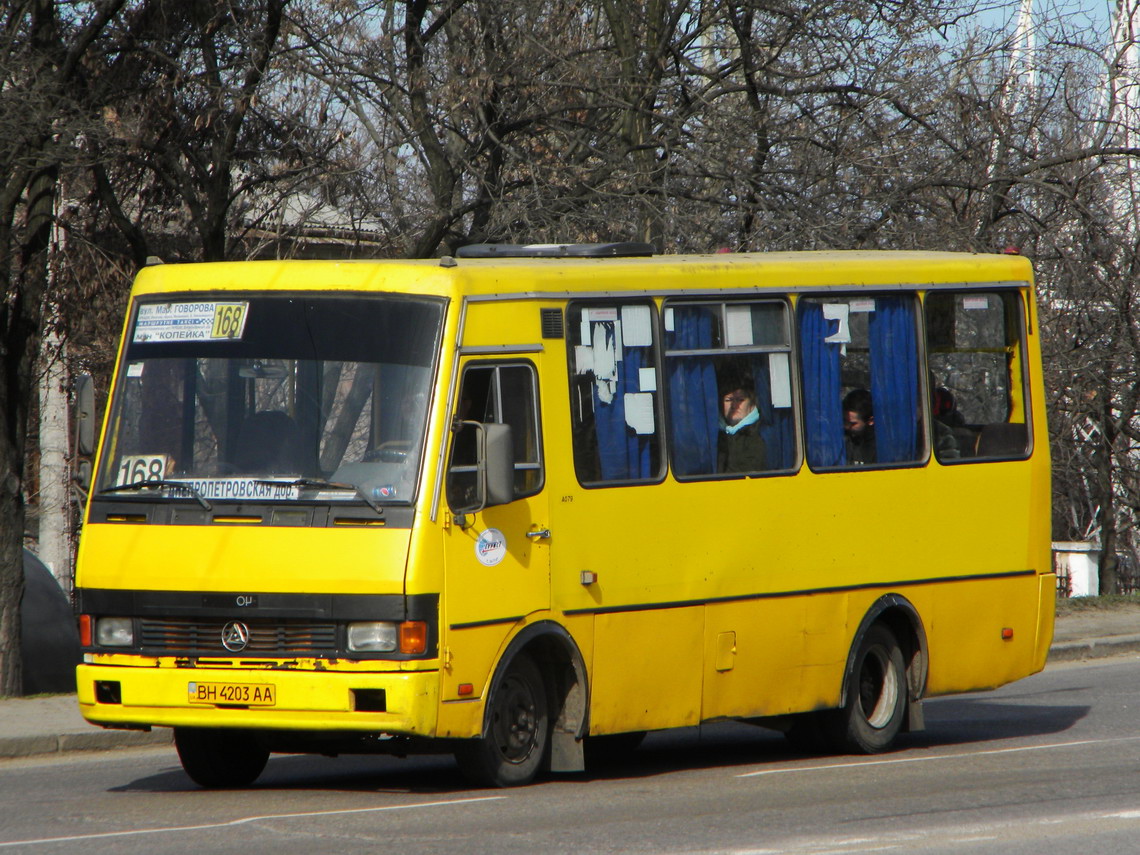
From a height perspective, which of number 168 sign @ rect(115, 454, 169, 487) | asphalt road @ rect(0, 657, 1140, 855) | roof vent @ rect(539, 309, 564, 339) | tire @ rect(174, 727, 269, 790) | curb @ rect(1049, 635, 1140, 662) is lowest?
curb @ rect(1049, 635, 1140, 662)

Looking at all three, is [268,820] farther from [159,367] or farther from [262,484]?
[159,367]

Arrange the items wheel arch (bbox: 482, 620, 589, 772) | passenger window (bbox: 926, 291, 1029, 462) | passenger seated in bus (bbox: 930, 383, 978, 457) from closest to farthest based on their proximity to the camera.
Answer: wheel arch (bbox: 482, 620, 589, 772)
passenger seated in bus (bbox: 930, 383, 978, 457)
passenger window (bbox: 926, 291, 1029, 462)

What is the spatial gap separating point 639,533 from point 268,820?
2.64 m

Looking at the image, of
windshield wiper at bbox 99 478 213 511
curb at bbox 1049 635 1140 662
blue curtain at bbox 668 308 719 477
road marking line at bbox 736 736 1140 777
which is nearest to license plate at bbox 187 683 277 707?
windshield wiper at bbox 99 478 213 511

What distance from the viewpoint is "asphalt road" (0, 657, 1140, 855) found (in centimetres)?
739

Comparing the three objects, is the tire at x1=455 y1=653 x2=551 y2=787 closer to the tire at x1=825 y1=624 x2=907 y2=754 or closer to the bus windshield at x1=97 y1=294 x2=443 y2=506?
the bus windshield at x1=97 y1=294 x2=443 y2=506

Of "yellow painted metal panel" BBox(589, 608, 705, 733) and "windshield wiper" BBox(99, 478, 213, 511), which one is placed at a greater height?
"windshield wiper" BBox(99, 478, 213, 511)

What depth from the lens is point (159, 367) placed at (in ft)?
29.9

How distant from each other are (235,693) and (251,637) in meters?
0.27

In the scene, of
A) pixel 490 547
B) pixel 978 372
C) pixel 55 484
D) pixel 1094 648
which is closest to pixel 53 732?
pixel 490 547

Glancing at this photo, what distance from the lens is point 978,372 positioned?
463 inches

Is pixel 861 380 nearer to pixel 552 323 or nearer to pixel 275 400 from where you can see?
pixel 552 323

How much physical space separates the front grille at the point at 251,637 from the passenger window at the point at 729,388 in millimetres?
2438

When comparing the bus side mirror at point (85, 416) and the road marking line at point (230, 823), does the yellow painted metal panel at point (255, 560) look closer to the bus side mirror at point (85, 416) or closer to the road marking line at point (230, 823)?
the bus side mirror at point (85, 416)
